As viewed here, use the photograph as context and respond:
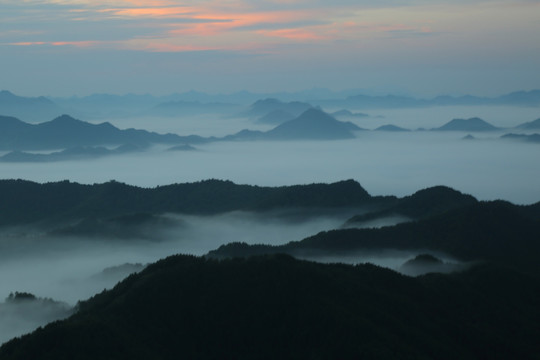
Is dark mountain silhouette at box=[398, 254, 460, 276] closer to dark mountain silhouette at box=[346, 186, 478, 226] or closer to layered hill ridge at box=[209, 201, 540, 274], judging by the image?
layered hill ridge at box=[209, 201, 540, 274]

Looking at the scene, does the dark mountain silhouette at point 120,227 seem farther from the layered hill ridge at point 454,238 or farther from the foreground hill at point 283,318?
the foreground hill at point 283,318

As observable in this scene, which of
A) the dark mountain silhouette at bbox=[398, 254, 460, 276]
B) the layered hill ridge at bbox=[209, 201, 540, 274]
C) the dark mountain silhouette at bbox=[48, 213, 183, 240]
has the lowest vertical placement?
the dark mountain silhouette at bbox=[398, 254, 460, 276]

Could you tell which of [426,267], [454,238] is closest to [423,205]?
[454,238]

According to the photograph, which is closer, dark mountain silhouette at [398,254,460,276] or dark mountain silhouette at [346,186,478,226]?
dark mountain silhouette at [398,254,460,276]

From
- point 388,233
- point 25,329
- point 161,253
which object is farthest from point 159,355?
point 161,253

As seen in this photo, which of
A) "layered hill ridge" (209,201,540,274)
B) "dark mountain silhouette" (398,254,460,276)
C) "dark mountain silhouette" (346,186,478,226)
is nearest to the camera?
"dark mountain silhouette" (398,254,460,276)

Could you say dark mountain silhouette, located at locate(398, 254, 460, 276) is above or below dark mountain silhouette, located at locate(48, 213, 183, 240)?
below

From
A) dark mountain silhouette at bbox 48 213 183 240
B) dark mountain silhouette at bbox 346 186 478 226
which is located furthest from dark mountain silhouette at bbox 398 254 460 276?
dark mountain silhouette at bbox 48 213 183 240

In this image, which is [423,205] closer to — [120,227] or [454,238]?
[454,238]
